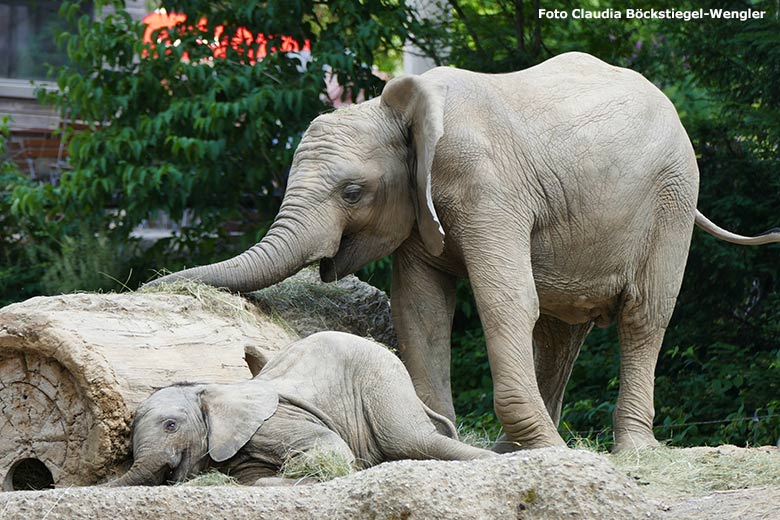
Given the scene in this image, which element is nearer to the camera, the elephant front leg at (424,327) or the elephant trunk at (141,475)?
the elephant trunk at (141,475)

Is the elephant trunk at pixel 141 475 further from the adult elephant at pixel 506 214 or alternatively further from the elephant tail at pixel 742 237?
the elephant tail at pixel 742 237

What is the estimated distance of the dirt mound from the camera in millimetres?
4539

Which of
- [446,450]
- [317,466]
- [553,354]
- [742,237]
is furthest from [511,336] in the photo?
[742,237]

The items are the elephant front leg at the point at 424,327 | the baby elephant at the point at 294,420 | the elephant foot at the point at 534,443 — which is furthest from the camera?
the elephant front leg at the point at 424,327

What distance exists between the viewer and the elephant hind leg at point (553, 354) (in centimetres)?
780

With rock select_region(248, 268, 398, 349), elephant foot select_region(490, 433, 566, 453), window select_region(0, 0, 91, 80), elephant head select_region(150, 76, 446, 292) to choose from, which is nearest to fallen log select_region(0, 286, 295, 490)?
elephant head select_region(150, 76, 446, 292)

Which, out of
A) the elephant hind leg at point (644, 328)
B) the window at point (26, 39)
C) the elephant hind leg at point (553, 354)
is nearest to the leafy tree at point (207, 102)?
the elephant hind leg at point (553, 354)

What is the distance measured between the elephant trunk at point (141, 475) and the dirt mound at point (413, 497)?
22.2 inches

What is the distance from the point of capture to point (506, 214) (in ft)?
21.9

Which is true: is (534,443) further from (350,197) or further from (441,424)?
(350,197)

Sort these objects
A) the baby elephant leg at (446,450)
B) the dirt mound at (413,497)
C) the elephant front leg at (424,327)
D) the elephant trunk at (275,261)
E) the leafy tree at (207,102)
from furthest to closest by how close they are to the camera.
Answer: the leafy tree at (207,102), the elephant front leg at (424,327), the elephant trunk at (275,261), the baby elephant leg at (446,450), the dirt mound at (413,497)

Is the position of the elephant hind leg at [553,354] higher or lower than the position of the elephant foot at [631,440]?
higher

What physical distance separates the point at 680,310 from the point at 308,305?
444 cm

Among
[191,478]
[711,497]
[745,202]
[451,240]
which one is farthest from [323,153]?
[745,202]
